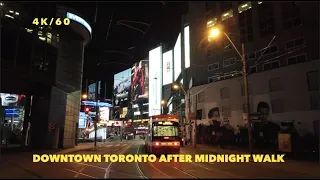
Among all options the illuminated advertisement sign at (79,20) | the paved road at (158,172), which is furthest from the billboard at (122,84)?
the paved road at (158,172)

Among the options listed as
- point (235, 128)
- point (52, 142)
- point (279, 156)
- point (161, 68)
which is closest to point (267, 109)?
point (235, 128)

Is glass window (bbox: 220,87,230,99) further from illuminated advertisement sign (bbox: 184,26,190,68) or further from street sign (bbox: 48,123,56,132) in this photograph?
street sign (bbox: 48,123,56,132)

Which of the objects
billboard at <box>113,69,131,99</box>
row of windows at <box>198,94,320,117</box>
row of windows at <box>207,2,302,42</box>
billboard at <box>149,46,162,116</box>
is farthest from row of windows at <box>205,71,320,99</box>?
billboard at <box>113,69,131,99</box>

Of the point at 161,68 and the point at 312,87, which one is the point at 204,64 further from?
the point at 161,68

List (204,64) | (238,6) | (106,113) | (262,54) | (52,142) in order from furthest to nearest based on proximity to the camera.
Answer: (106,113) < (204,64) < (238,6) < (262,54) < (52,142)

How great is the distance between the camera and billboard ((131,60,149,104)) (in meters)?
126

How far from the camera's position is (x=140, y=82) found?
5108 inches

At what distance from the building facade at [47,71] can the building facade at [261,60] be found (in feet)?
81.4

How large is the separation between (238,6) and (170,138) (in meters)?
37.2

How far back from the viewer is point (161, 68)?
115 meters

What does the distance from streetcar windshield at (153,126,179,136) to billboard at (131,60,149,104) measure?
10005cm

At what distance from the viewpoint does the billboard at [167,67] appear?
107750 millimetres

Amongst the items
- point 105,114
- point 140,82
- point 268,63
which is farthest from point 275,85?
point 140,82

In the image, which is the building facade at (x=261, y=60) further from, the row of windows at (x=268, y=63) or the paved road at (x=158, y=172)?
the paved road at (x=158, y=172)
